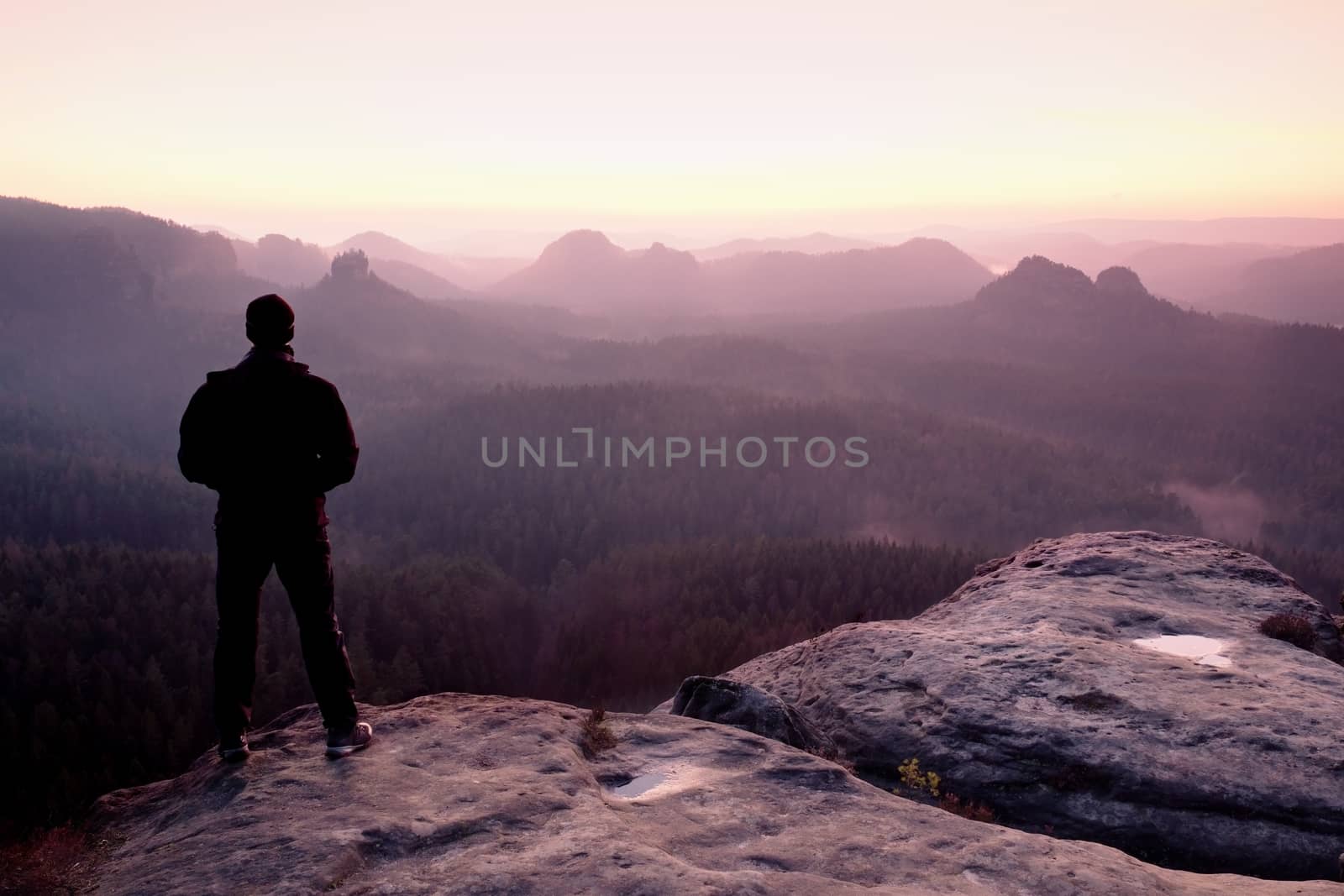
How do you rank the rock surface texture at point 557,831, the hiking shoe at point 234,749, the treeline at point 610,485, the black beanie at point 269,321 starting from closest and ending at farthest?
the rock surface texture at point 557,831 → the black beanie at point 269,321 → the hiking shoe at point 234,749 → the treeline at point 610,485

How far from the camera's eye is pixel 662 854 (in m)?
7.11

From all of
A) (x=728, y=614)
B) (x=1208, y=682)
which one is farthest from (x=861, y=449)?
(x=1208, y=682)

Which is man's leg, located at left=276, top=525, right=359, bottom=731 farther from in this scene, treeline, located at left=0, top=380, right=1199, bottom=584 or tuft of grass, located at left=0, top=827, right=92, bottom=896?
treeline, located at left=0, top=380, right=1199, bottom=584

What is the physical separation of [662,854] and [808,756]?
9.54 ft

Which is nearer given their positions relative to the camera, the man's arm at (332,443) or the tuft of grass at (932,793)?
the man's arm at (332,443)

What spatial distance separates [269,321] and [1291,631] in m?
15.8

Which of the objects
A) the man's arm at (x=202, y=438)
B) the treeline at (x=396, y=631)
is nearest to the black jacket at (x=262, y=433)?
the man's arm at (x=202, y=438)

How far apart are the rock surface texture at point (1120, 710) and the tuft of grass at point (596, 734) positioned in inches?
143

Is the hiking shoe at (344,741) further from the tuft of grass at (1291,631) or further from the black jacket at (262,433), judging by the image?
the tuft of grass at (1291,631)

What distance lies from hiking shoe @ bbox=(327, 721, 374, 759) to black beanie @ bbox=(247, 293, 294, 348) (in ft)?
13.3

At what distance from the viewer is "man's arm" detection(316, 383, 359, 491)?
8594 millimetres

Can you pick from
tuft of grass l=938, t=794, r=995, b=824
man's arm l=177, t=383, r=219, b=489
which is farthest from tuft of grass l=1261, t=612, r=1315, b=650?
man's arm l=177, t=383, r=219, b=489

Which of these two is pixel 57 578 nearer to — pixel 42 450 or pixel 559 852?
pixel 559 852

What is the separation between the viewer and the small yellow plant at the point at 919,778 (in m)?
10.8
